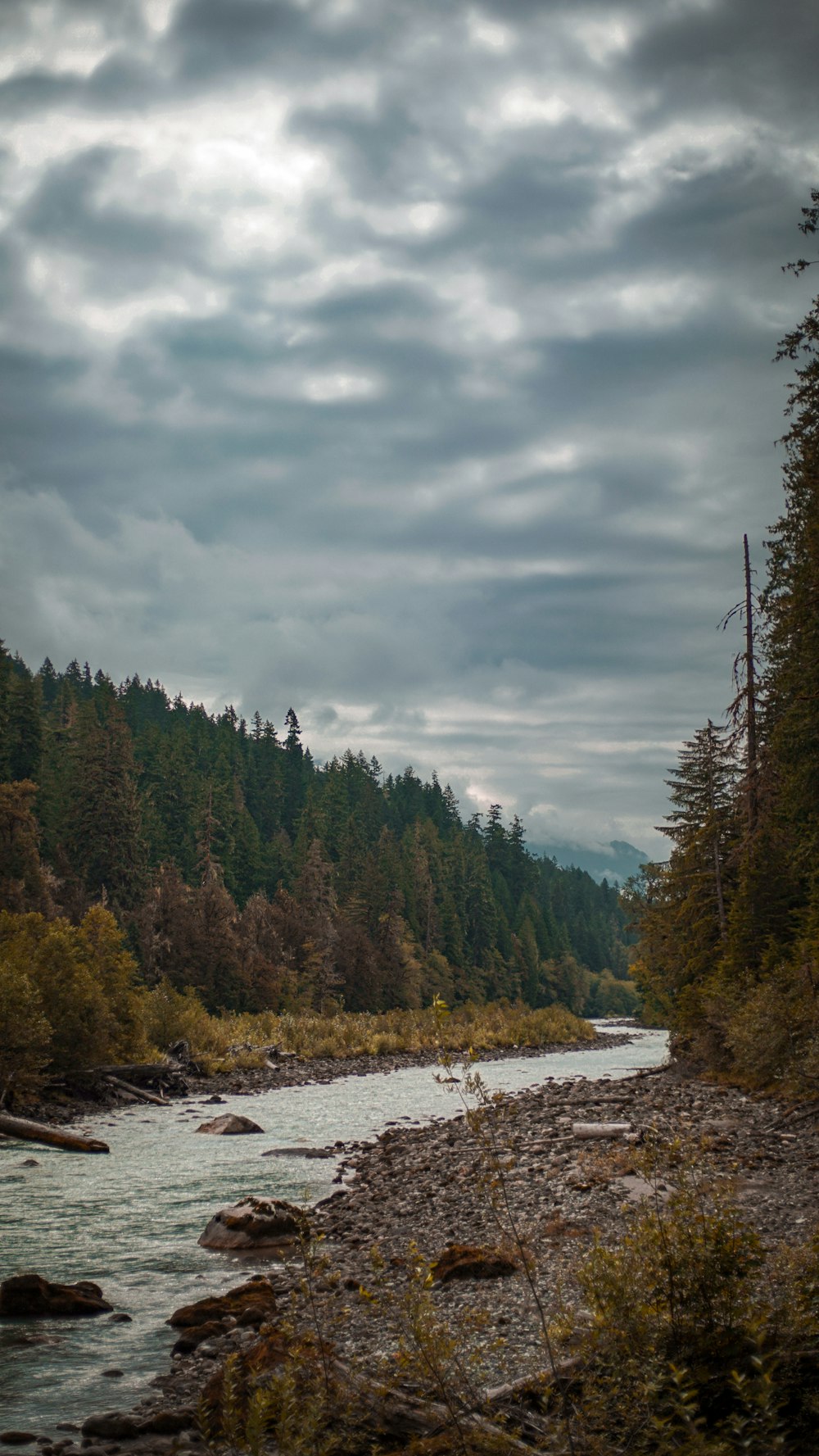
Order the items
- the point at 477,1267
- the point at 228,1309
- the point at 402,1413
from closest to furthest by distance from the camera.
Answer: the point at 402,1413 < the point at 477,1267 < the point at 228,1309

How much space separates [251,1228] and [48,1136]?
12.1 metres

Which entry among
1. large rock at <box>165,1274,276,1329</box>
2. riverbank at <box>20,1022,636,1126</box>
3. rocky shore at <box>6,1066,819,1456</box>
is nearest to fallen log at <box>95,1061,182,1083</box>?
riverbank at <box>20,1022,636,1126</box>

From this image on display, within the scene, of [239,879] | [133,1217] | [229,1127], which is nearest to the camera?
[133,1217]

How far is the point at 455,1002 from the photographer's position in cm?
10150

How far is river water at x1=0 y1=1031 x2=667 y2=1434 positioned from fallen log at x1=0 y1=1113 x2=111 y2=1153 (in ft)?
1.47

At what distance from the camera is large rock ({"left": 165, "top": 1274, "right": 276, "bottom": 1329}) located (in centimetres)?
1043

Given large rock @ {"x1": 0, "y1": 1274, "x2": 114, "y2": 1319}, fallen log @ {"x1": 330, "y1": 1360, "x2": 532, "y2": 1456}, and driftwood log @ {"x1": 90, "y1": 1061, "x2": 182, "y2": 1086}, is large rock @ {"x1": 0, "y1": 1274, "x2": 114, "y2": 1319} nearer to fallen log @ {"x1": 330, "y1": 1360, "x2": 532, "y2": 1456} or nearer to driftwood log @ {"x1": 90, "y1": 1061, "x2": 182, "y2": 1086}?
fallen log @ {"x1": 330, "y1": 1360, "x2": 532, "y2": 1456}

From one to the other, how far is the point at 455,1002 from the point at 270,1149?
81.2m

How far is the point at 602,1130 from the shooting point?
62.5 feet

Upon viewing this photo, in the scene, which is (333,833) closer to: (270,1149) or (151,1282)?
(270,1149)

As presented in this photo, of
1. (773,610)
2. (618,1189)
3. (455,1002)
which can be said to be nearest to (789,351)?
(773,610)

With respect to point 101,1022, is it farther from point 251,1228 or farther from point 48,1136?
point 251,1228

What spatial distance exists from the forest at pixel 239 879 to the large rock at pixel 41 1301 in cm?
1770

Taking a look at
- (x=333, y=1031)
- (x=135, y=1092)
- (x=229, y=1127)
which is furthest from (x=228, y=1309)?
(x=333, y=1031)
